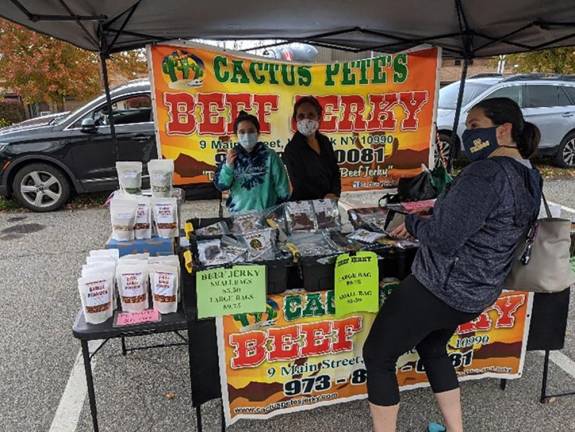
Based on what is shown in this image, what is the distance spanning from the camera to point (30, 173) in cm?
622

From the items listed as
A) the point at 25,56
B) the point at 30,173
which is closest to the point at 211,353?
the point at 30,173

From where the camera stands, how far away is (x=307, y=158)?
308 cm

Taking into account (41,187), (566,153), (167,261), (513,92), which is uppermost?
(513,92)

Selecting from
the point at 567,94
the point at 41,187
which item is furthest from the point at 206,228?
the point at 567,94

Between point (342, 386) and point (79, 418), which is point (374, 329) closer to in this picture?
point (342, 386)

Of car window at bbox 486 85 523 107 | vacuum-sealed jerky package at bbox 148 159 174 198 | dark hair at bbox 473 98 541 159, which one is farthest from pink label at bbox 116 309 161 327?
car window at bbox 486 85 523 107

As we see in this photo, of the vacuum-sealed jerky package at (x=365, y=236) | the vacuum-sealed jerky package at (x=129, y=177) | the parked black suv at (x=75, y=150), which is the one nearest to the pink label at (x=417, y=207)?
the vacuum-sealed jerky package at (x=365, y=236)

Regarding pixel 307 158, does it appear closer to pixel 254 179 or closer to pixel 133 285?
pixel 254 179

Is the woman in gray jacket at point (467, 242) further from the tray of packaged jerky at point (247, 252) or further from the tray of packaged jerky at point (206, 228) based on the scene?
the tray of packaged jerky at point (206, 228)

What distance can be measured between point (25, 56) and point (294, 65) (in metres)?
7.77

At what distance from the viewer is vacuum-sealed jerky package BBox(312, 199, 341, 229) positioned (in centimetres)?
239

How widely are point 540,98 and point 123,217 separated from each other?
8.32m

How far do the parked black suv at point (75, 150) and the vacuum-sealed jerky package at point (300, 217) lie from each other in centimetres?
442

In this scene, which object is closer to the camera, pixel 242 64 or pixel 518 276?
pixel 518 276
